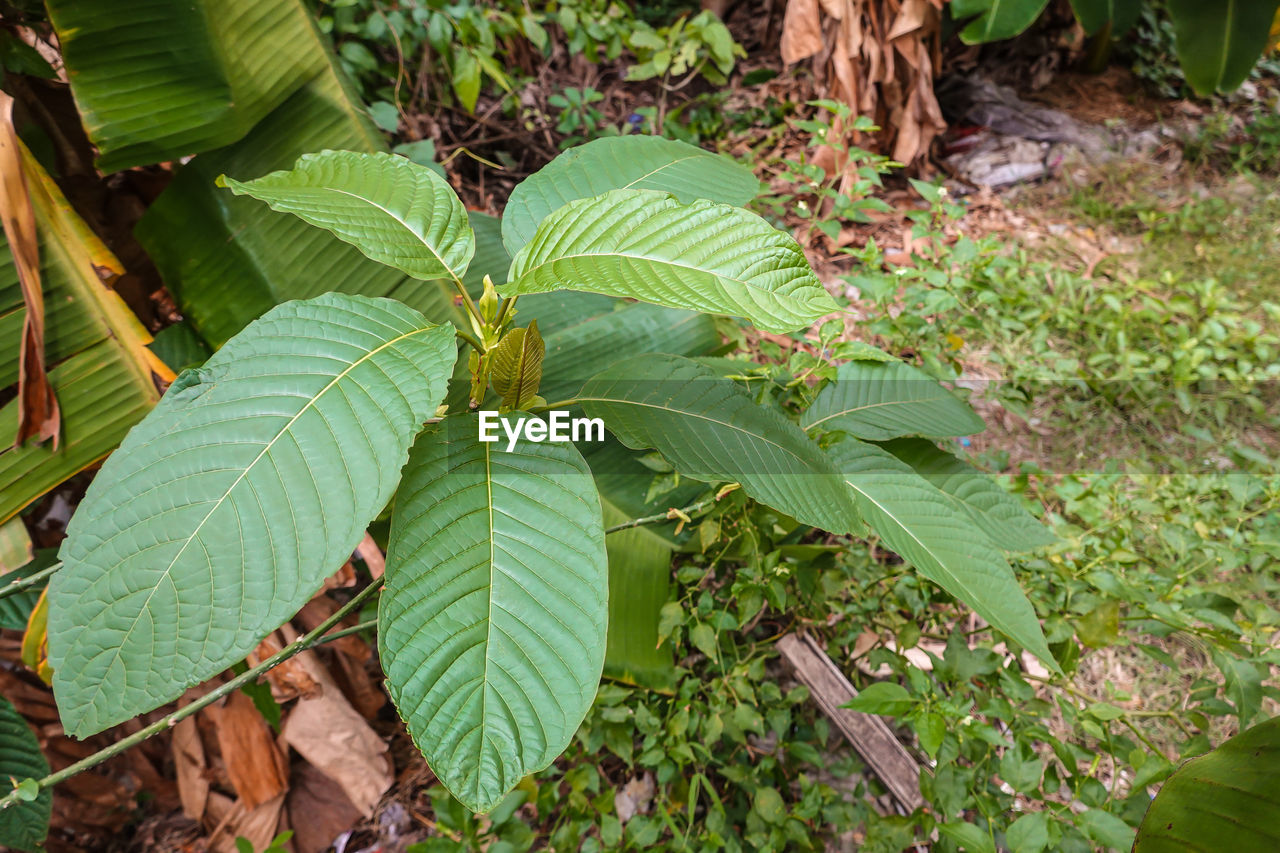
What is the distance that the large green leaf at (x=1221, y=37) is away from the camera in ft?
8.20

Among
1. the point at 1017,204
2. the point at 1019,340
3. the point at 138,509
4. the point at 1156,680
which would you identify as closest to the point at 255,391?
the point at 138,509

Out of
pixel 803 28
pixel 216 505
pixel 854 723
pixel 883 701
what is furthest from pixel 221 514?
pixel 803 28

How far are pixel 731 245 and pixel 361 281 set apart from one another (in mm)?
769

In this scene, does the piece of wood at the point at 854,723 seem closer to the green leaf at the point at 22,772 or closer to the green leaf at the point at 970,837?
the green leaf at the point at 970,837

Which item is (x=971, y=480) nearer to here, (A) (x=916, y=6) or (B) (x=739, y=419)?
(B) (x=739, y=419)

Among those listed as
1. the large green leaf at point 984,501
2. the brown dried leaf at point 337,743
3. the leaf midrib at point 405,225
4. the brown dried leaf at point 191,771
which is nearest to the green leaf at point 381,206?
the leaf midrib at point 405,225

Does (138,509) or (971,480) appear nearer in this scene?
(138,509)

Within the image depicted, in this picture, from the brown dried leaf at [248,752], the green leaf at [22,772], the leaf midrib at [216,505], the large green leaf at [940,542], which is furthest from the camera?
the brown dried leaf at [248,752]

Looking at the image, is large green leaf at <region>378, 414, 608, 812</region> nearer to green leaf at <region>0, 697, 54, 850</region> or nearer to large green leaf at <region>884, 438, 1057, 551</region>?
large green leaf at <region>884, 438, 1057, 551</region>

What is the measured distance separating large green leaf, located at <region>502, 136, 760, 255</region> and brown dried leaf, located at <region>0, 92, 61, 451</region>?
0.64m

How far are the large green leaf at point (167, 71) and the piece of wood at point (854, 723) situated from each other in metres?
1.32

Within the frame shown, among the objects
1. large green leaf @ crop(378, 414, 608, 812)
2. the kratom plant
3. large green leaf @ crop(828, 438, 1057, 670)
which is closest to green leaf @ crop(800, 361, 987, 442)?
large green leaf @ crop(828, 438, 1057, 670)

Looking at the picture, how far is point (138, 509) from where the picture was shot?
1.60ft

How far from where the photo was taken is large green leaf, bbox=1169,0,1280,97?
2.50 metres
